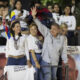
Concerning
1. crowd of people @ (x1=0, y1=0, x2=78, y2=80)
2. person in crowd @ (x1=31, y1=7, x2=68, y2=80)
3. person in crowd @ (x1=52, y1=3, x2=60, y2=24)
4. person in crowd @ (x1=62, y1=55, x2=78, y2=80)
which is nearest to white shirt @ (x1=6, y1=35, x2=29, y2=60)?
crowd of people @ (x1=0, y1=0, x2=78, y2=80)

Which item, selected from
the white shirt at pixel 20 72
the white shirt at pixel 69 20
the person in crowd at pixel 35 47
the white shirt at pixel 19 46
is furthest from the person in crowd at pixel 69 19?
the white shirt at pixel 20 72

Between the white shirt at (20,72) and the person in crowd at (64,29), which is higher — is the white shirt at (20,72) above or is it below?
below

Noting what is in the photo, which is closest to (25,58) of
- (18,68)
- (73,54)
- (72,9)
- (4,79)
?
(18,68)

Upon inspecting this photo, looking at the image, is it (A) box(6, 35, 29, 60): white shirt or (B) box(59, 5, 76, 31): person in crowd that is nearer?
(A) box(6, 35, 29, 60): white shirt

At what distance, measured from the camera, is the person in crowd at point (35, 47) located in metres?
4.45

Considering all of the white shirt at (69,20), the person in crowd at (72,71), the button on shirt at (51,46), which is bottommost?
the person in crowd at (72,71)

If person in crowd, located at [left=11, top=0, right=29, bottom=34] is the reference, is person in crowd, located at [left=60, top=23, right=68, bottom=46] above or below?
below

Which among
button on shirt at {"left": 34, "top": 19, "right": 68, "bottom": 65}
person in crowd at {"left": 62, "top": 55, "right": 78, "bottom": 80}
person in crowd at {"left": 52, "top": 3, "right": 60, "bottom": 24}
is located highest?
person in crowd at {"left": 52, "top": 3, "right": 60, "bottom": 24}

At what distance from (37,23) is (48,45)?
401 millimetres

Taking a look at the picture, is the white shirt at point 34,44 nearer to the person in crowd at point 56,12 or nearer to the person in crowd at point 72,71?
the person in crowd at point 56,12

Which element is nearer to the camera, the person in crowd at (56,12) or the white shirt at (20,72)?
the white shirt at (20,72)

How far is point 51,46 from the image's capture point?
14.6ft

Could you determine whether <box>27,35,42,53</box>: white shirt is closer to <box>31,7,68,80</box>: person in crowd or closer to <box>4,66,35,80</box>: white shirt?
<box>31,7,68,80</box>: person in crowd

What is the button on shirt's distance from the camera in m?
4.44
